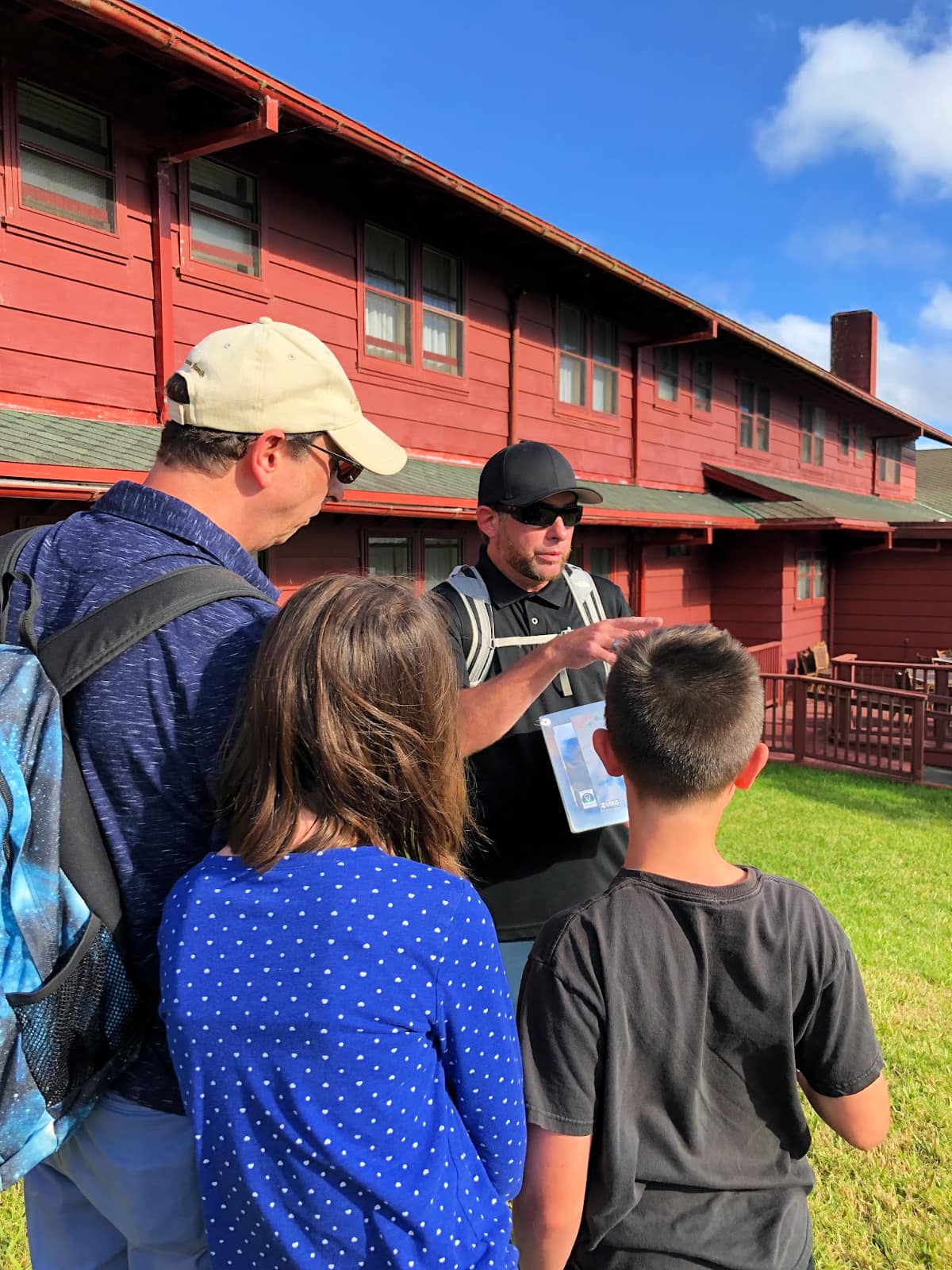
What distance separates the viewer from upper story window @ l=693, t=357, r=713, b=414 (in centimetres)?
1454

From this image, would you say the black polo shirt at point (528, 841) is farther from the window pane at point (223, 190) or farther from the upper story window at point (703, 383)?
the upper story window at point (703, 383)

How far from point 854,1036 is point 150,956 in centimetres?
116

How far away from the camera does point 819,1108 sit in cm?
150

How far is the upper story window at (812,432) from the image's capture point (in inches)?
738

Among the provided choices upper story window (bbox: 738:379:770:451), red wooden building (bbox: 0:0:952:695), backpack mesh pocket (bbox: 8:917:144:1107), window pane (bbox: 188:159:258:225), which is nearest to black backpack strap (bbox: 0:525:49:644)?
backpack mesh pocket (bbox: 8:917:144:1107)

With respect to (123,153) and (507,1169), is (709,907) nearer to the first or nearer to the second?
(507,1169)

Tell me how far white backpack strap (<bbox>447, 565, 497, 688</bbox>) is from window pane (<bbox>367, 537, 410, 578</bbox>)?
625 centimetres

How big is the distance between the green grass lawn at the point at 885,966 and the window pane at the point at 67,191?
640 cm

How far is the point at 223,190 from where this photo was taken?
7.49 m

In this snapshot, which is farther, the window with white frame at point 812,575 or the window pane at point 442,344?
the window with white frame at point 812,575

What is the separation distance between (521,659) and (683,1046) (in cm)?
98

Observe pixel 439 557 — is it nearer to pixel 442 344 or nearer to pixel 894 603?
pixel 442 344

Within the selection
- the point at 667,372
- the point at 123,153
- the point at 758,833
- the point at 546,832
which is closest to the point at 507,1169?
the point at 546,832

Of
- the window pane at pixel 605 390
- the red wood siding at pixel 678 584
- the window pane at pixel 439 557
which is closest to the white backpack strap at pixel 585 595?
the window pane at pixel 439 557
